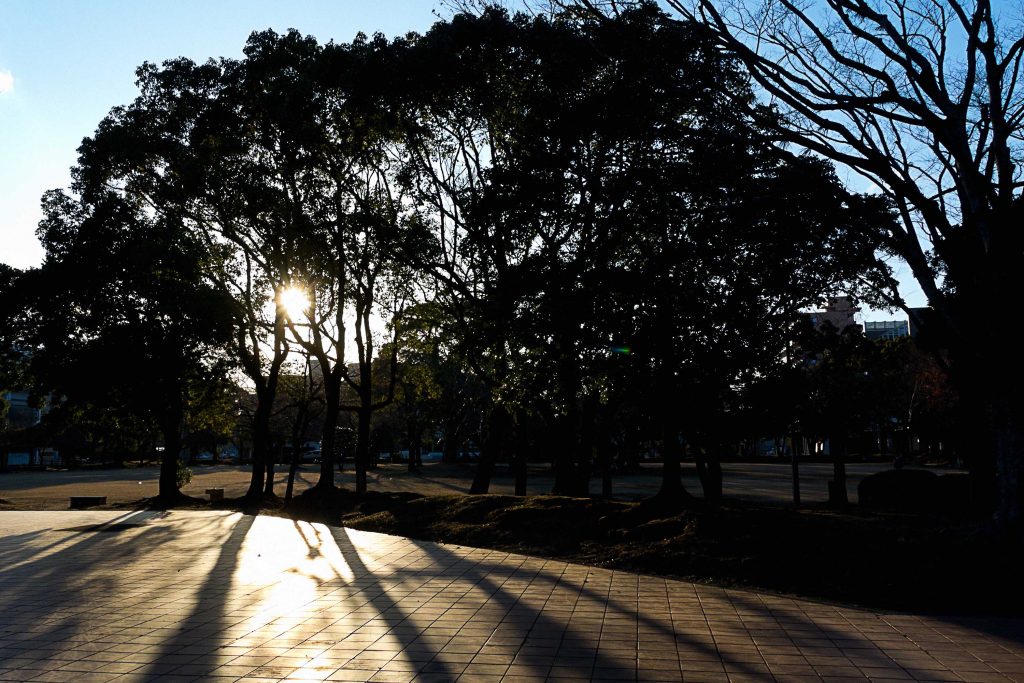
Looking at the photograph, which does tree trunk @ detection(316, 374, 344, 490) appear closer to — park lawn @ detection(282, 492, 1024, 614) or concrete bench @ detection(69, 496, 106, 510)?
concrete bench @ detection(69, 496, 106, 510)

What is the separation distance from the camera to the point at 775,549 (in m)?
10.1

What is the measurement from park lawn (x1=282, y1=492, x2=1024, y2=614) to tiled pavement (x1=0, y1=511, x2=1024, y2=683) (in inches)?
25.4

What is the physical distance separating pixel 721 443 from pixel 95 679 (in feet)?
60.0

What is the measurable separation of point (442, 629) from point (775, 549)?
4.86 m

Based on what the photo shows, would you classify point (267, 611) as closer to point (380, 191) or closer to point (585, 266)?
point (585, 266)

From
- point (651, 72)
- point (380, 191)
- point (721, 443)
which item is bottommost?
point (721, 443)

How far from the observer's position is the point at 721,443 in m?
21.9

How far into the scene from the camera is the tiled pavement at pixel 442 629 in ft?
18.9

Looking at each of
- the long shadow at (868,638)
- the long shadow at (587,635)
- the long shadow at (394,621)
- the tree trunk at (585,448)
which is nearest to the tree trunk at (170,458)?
the tree trunk at (585,448)

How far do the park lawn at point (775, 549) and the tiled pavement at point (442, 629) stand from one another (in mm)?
646

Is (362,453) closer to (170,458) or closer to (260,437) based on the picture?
(260,437)

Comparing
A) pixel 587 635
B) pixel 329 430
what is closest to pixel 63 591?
pixel 587 635

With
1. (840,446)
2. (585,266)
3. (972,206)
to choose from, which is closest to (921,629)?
(972,206)

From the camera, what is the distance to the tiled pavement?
5.76 m
